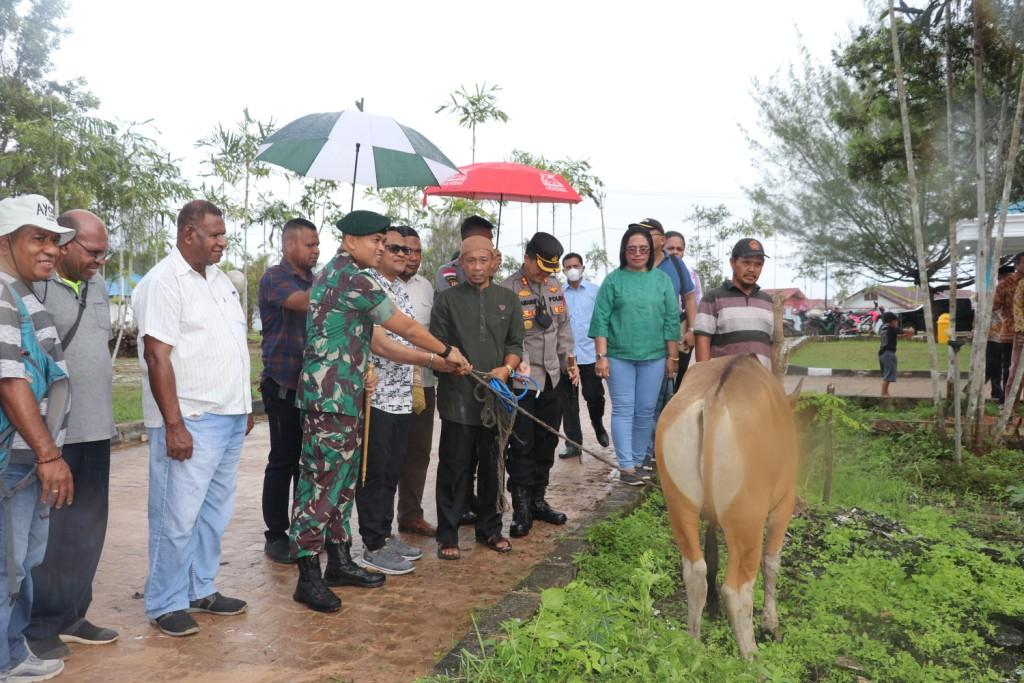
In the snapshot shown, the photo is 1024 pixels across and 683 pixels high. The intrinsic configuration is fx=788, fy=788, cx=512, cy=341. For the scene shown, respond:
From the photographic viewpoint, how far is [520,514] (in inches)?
209

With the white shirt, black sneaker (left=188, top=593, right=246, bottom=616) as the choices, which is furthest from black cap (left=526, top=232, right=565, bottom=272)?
black sneaker (left=188, top=593, right=246, bottom=616)

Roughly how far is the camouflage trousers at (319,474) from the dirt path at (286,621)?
0.38m

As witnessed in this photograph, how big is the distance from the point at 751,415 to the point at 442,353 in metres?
1.71

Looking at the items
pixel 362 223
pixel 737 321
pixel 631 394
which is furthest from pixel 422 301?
pixel 737 321

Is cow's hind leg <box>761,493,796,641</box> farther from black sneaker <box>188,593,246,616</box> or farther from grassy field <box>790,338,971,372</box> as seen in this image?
grassy field <box>790,338,971,372</box>

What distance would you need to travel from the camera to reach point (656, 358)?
604 centimetres

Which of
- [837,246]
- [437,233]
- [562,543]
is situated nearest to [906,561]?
[562,543]

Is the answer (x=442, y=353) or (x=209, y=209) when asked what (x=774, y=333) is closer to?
(x=442, y=353)

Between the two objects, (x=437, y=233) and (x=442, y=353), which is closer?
(x=442, y=353)

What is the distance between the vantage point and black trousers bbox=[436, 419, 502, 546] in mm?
4863

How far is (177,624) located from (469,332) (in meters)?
2.26

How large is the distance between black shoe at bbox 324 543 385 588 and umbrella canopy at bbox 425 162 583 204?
328cm

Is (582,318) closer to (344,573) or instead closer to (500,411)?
(500,411)

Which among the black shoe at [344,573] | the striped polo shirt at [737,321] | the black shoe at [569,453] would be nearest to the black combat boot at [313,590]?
the black shoe at [344,573]
